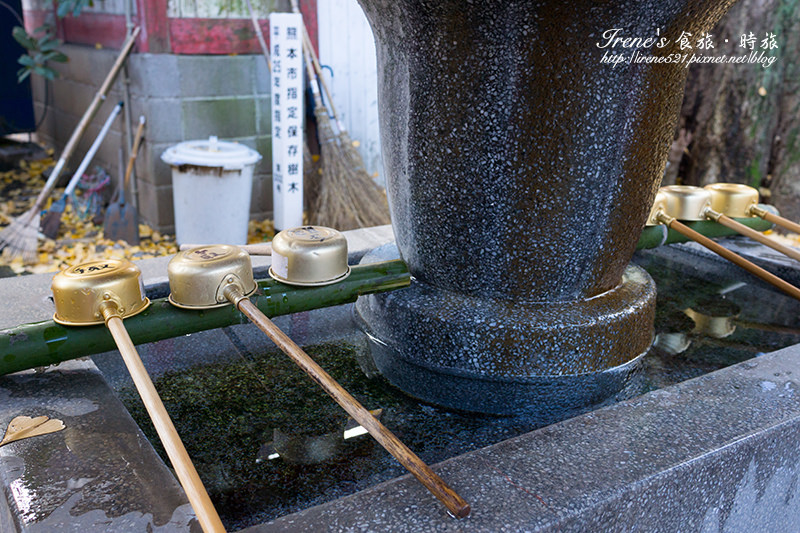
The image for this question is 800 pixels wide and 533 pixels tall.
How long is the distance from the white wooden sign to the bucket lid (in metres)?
0.28

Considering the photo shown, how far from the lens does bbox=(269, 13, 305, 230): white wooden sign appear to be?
16.8 ft

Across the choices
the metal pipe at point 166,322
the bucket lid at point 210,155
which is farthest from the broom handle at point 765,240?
the bucket lid at point 210,155

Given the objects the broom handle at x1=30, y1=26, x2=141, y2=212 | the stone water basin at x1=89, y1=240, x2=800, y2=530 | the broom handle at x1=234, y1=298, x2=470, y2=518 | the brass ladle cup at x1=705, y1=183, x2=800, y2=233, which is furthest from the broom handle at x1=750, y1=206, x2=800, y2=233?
the broom handle at x1=30, y1=26, x2=141, y2=212

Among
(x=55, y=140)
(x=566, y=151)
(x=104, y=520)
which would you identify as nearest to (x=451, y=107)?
(x=566, y=151)

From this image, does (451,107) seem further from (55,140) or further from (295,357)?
(55,140)

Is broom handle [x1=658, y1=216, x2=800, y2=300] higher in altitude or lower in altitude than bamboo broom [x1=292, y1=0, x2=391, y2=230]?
higher

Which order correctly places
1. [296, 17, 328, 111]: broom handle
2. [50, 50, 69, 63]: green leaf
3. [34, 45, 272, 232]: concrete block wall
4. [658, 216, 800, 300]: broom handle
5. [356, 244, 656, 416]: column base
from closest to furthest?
[356, 244, 656, 416]: column base
[658, 216, 800, 300]: broom handle
[34, 45, 272, 232]: concrete block wall
[296, 17, 328, 111]: broom handle
[50, 50, 69, 63]: green leaf

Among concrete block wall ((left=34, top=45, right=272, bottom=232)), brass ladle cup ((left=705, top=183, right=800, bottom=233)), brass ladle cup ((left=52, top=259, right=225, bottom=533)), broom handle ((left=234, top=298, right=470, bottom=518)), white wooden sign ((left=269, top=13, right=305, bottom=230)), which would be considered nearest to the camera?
broom handle ((left=234, top=298, right=470, bottom=518))

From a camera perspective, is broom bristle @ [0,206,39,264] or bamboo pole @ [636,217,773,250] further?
broom bristle @ [0,206,39,264]

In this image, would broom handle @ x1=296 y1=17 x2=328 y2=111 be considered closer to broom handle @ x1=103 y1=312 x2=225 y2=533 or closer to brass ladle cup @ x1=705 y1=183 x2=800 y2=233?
brass ladle cup @ x1=705 y1=183 x2=800 y2=233

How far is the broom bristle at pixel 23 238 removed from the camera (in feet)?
16.9

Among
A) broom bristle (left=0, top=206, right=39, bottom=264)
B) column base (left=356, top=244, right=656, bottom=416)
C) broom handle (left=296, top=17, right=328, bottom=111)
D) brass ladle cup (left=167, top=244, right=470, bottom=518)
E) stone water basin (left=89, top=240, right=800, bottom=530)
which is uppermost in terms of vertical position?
broom handle (left=296, top=17, right=328, bottom=111)

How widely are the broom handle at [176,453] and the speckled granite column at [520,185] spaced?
0.74m

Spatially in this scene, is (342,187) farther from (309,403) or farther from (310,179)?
(309,403)
